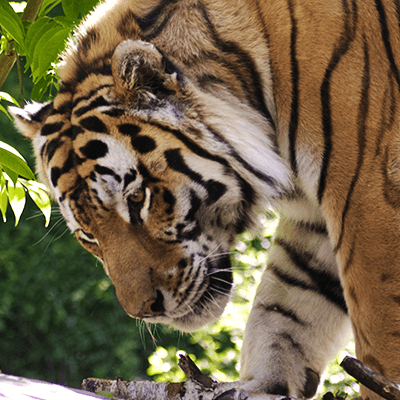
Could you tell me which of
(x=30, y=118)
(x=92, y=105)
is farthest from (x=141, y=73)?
(x=30, y=118)

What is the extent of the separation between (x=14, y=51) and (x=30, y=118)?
12.2 inches

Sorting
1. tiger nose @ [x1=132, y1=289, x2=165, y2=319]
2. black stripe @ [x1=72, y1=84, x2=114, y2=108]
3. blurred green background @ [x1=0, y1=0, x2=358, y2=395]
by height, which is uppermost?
black stripe @ [x1=72, y1=84, x2=114, y2=108]

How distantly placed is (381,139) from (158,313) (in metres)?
0.56

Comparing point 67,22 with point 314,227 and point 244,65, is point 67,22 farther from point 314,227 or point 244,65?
point 314,227

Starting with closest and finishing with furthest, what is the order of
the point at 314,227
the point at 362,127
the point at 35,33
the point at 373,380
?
the point at 373,380 < the point at 362,127 < the point at 35,33 < the point at 314,227

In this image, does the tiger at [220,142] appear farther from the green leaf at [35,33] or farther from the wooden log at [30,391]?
the wooden log at [30,391]

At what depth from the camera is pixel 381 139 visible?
3.49 feet

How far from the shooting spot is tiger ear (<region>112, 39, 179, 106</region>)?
1.06 m

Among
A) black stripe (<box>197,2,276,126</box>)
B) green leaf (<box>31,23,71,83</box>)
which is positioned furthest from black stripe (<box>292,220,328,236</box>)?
green leaf (<box>31,23,71,83</box>)

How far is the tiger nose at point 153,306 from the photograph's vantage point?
3.74ft

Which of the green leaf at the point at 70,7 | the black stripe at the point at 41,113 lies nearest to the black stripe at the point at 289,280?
the black stripe at the point at 41,113

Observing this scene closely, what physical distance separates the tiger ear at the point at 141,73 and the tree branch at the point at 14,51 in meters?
0.53

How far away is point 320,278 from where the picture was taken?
1.43 meters

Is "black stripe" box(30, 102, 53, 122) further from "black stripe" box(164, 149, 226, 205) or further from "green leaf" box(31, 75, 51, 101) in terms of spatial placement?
"black stripe" box(164, 149, 226, 205)
